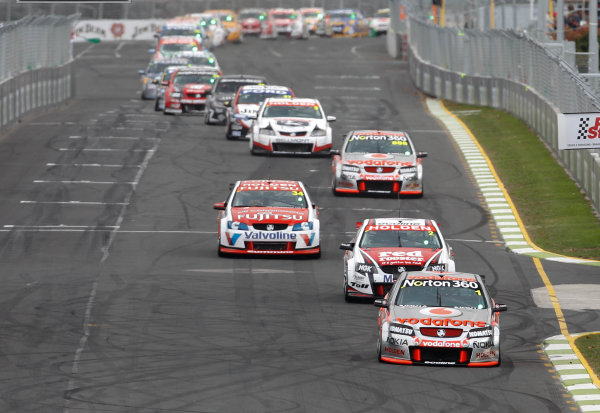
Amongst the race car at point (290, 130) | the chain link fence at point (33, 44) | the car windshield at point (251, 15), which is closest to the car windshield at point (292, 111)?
the race car at point (290, 130)

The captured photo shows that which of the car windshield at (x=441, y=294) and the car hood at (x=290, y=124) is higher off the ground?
the car hood at (x=290, y=124)

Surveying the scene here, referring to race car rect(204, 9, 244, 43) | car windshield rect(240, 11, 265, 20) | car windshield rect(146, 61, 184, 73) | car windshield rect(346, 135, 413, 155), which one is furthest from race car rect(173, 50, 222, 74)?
car windshield rect(240, 11, 265, 20)

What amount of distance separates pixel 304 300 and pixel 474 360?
17.3ft

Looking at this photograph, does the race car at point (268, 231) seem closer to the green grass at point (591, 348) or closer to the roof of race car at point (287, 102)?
the green grass at point (591, 348)

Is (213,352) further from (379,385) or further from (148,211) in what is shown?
(148,211)

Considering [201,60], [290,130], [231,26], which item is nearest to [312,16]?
[231,26]

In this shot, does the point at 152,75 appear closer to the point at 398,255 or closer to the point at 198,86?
the point at 198,86

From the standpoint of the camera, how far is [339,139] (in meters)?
43.9

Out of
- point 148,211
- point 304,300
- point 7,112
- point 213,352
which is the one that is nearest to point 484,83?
point 7,112

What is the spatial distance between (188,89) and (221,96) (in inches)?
143

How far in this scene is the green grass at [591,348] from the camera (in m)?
19.0

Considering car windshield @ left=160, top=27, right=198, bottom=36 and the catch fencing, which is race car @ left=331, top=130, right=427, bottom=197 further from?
car windshield @ left=160, top=27, right=198, bottom=36

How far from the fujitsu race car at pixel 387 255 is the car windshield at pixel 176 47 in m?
41.5

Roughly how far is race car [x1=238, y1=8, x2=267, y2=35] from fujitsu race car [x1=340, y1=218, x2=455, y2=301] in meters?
66.6
